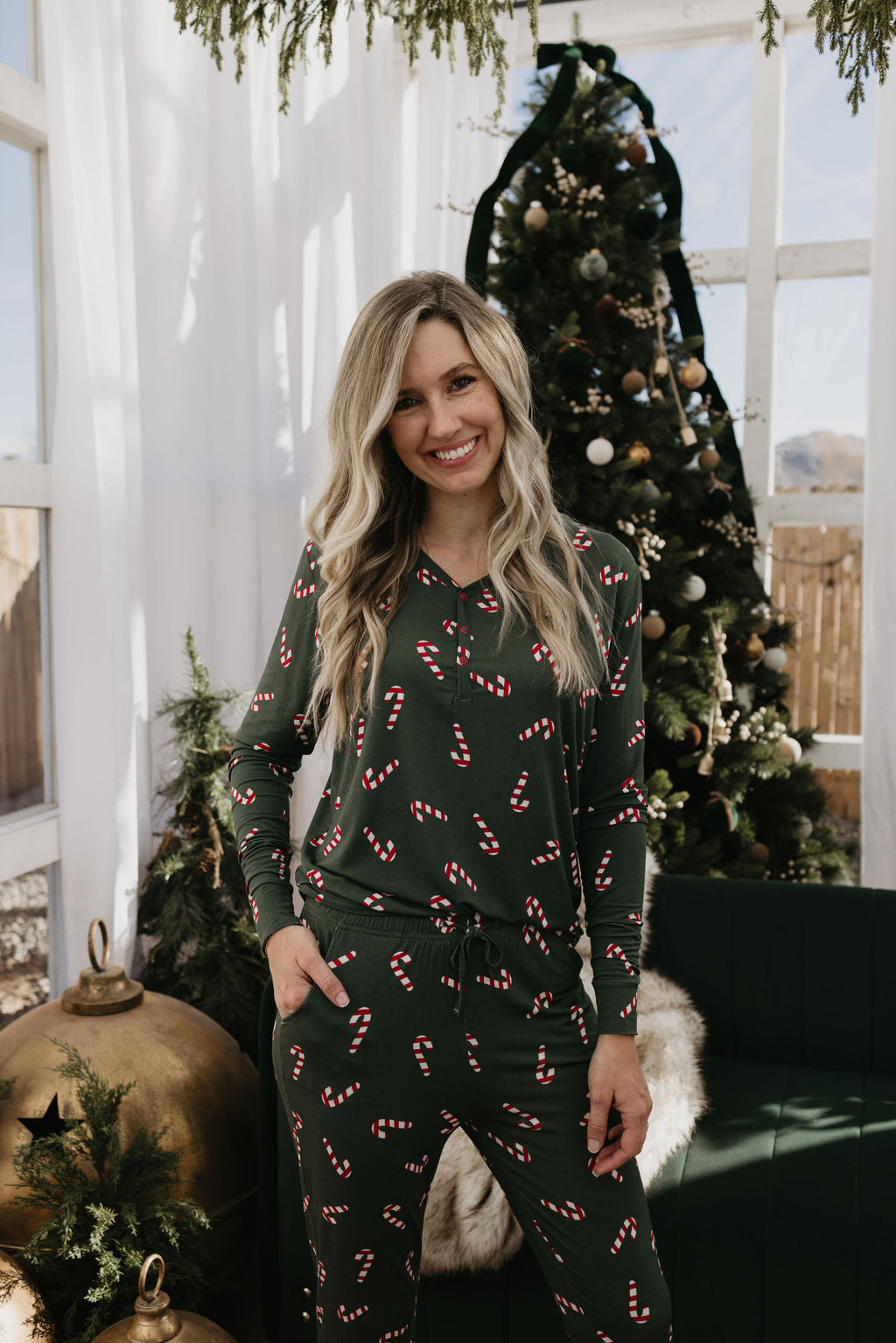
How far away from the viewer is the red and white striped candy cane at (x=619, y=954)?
1196mm

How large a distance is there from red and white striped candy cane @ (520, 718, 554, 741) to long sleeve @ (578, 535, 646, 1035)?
0.08 metres

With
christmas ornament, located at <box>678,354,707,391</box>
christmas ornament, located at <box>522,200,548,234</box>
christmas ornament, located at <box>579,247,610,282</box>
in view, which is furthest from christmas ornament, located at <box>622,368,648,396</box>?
christmas ornament, located at <box>522,200,548,234</box>

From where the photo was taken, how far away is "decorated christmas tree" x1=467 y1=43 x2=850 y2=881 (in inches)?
95.9

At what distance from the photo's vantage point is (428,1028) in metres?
1.14

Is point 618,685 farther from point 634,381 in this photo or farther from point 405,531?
point 634,381

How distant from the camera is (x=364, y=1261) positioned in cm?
120

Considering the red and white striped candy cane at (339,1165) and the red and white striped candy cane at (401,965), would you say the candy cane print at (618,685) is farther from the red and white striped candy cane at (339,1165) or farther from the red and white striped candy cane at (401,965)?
the red and white striped candy cane at (339,1165)

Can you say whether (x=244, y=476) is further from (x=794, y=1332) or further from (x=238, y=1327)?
(x=794, y=1332)

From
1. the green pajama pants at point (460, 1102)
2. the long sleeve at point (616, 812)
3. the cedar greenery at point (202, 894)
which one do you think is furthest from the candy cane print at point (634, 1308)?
the cedar greenery at point (202, 894)

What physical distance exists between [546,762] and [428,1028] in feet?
1.02

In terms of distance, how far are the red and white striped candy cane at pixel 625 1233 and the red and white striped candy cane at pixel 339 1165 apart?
291 mm

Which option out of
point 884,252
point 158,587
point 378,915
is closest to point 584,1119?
point 378,915

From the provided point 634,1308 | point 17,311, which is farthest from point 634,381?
point 634,1308

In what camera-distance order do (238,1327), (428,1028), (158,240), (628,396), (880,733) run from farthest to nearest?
(880,733) → (628,396) → (158,240) → (238,1327) → (428,1028)
